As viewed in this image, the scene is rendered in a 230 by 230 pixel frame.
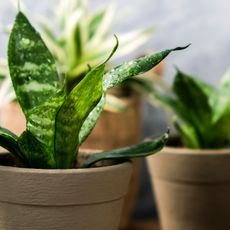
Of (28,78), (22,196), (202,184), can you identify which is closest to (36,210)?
(22,196)

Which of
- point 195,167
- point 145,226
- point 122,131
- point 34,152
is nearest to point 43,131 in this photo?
point 34,152

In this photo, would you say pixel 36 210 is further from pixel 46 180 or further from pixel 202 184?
pixel 202 184

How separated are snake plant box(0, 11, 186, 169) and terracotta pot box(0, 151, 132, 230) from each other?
3 centimetres

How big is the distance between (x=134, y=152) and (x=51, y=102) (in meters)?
0.12

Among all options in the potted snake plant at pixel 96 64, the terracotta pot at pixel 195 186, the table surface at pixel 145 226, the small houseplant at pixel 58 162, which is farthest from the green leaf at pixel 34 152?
the table surface at pixel 145 226

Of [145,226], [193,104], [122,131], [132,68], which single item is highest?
[132,68]

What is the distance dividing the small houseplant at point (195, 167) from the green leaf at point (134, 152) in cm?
24

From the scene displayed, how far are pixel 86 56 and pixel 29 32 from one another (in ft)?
1.56

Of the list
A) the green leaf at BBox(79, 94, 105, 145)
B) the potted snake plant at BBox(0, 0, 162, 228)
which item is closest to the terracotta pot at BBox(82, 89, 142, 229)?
the potted snake plant at BBox(0, 0, 162, 228)

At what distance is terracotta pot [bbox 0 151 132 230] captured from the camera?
623mm

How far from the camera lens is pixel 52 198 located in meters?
0.62

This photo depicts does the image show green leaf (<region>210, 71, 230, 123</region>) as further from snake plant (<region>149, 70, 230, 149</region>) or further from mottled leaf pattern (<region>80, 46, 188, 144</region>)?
mottled leaf pattern (<region>80, 46, 188, 144</region>)

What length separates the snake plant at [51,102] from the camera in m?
0.60

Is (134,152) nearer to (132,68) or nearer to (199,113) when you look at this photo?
(132,68)
